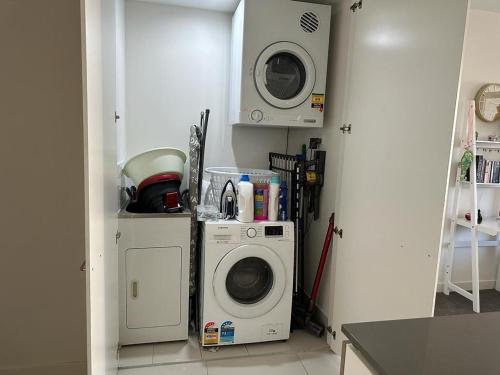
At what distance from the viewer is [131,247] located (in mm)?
2176

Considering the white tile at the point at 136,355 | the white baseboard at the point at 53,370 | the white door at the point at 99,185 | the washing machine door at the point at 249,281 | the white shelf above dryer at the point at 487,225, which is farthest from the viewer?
the white shelf above dryer at the point at 487,225

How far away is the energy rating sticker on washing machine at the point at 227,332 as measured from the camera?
2250 millimetres

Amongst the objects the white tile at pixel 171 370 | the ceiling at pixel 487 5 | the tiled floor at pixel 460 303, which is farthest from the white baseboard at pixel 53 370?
the ceiling at pixel 487 5

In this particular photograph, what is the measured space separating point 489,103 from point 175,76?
2934mm

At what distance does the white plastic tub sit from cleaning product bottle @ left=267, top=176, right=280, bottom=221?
654 millimetres

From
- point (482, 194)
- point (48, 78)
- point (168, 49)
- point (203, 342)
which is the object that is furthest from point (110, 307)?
point (482, 194)

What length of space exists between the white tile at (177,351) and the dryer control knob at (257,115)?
Result: 161 centimetres

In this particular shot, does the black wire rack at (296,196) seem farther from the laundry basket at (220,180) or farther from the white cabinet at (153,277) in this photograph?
the white cabinet at (153,277)

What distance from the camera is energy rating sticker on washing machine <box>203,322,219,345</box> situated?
223 cm

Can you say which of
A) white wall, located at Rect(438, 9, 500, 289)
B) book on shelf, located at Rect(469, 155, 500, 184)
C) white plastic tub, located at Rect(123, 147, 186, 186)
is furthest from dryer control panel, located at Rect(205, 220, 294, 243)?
book on shelf, located at Rect(469, 155, 500, 184)

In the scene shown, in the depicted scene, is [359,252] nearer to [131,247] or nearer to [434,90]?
[434,90]

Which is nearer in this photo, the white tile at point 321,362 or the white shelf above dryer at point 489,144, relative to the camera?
the white tile at point 321,362

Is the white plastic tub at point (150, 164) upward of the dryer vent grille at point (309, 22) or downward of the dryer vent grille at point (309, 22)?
downward

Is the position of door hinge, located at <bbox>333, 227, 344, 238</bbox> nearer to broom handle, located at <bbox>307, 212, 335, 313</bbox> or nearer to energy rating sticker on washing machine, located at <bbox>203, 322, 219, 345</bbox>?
broom handle, located at <bbox>307, 212, 335, 313</bbox>
